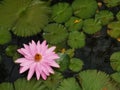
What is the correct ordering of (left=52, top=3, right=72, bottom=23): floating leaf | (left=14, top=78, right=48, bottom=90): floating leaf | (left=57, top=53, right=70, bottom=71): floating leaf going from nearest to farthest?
(left=14, top=78, right=48, bottom=90): floating leaf
(left=57, top=53, right=70, bottom=71): floating leaf
(left=52, top=3, right=72, bottom=23): floating leaf

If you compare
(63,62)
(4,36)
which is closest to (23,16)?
(4,36)

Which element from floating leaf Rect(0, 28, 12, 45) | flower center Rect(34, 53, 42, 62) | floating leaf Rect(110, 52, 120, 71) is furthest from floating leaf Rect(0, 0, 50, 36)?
floating leaf Rect(110, 52, 120, 71)

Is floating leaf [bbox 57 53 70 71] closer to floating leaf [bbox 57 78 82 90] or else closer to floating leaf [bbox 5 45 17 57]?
floating leaf [bbox 57 78 82 90]

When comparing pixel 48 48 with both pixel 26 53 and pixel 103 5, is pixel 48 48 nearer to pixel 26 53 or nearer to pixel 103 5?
pixel 26 53

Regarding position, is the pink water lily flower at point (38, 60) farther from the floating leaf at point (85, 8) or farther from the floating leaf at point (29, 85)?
the floating leaf at point (85, 8)

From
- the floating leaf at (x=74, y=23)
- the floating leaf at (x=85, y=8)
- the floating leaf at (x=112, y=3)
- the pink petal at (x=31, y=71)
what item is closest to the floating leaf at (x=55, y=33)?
the floating leaf at (x=74, y=23)

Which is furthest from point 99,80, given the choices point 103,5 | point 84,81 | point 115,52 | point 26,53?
point 103,5
